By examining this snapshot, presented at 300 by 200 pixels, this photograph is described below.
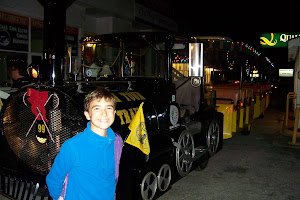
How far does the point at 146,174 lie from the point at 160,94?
1.13 m

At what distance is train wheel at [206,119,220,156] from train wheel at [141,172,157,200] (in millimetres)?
2133

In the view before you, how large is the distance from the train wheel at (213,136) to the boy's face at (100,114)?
3.61 metres

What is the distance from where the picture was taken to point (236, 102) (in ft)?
25.6

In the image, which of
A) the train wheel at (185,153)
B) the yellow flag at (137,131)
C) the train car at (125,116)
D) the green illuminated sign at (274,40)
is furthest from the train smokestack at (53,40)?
the green illuminated sign at (274,40)

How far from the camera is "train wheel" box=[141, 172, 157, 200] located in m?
3.28

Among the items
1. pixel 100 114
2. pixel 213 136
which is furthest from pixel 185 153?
pixel 100 114

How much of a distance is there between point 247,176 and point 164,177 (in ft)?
6.94

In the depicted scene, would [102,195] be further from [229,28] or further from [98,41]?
[229,28]

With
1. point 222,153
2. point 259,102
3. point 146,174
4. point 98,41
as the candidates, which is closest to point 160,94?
point 146,174

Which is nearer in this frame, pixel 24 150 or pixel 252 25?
pixel 24 150

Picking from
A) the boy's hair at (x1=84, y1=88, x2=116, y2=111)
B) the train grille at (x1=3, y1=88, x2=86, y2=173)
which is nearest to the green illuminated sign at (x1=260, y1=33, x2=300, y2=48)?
the train grille at (x1=3, y1=88, x2=86, y2=173)

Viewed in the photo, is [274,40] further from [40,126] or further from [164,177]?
[40,126]

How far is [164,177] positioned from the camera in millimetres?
3799

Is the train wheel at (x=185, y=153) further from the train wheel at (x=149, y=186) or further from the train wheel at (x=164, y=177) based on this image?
the train wheel at (x=149, y=186)
